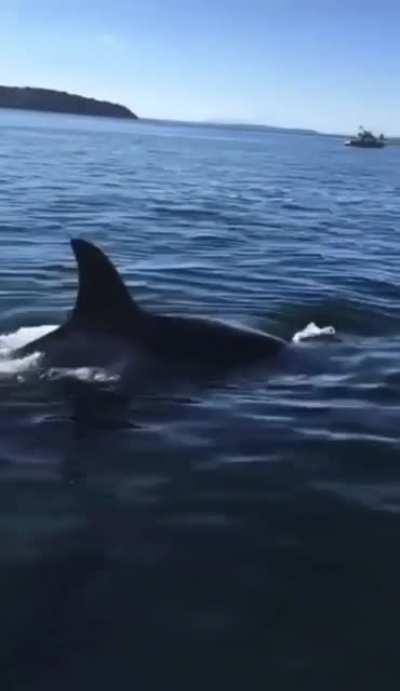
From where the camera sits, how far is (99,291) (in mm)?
11383

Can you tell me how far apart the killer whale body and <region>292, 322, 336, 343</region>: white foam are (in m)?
1.90

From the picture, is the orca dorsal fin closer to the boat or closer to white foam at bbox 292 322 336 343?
white foam at bbox 292 322 336 343

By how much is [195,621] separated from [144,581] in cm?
61

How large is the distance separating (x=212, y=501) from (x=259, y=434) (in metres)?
1.90

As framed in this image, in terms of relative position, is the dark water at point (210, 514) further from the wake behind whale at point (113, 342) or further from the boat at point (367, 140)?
the boat at point (367, 140)

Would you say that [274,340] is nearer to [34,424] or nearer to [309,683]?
[34,424]

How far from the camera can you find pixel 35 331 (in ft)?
44.6

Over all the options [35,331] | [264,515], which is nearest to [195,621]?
[264,515]

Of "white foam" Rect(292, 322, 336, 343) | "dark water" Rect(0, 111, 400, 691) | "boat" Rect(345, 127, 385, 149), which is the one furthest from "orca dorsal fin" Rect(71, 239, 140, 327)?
"boat" Rect(345, 127, 385, 149)

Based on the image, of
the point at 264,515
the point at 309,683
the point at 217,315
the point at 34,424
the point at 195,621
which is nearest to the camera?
the point at 309,683

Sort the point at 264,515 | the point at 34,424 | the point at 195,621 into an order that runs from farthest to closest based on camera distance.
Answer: the point at 34,424
the point at 264,515
the point at 195,621

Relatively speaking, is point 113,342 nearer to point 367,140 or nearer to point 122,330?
point 122,330

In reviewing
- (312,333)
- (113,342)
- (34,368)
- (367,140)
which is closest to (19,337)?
(34,368)

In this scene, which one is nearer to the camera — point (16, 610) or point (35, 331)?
point (16, 610)
